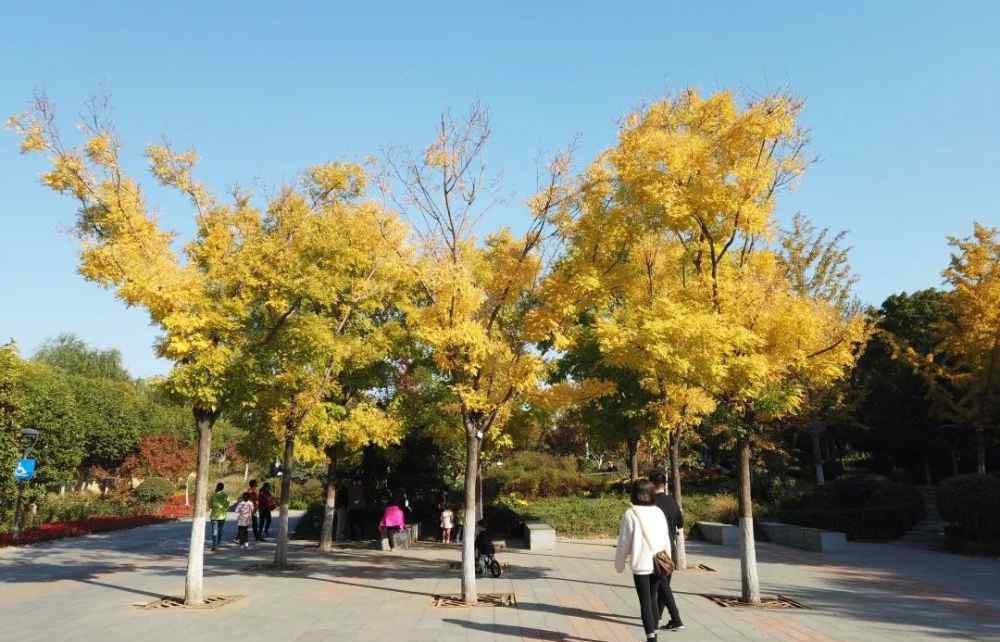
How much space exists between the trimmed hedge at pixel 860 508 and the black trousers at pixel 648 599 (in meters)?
14.9

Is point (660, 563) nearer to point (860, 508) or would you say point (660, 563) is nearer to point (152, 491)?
point (860, 508)

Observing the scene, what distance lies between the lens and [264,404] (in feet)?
41.7

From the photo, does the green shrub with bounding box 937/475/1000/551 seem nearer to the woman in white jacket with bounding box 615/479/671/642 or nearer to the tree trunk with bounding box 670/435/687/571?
the tree trunk with bounding box 670/435/687/571

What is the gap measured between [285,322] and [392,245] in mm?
2344

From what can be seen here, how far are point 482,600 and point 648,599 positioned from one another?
12.7 ft

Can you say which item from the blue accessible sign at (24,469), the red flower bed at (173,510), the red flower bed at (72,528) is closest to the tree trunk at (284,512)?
the blue accessible sign at (24,469)

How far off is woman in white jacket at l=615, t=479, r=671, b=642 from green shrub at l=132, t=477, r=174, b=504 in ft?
108

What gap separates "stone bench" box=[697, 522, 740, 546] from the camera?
18.7m

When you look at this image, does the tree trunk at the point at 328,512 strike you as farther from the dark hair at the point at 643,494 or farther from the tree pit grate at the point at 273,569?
the dark hair at the point at 643,494

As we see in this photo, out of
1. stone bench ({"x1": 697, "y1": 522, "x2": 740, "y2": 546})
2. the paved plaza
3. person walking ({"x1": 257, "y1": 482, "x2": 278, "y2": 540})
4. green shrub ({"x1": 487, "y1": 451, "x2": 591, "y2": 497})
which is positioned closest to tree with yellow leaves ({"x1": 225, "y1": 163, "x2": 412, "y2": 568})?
the paved plaza

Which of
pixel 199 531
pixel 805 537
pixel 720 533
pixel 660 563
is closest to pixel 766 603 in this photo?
pixel 660 563

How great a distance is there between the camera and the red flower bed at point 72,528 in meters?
18.9

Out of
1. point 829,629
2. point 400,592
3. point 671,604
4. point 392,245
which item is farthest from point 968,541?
point 392,245

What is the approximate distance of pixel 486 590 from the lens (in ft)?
34.8
